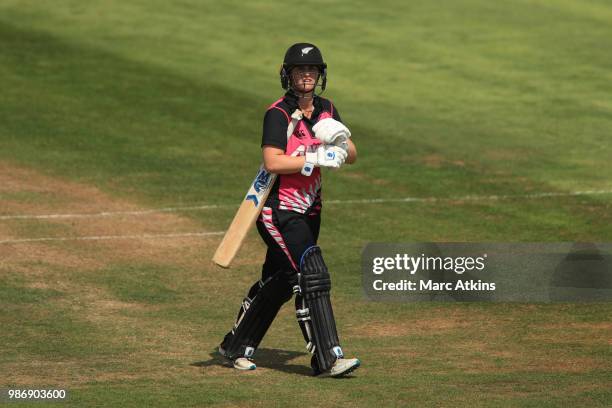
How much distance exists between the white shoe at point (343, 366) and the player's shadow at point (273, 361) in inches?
12.1

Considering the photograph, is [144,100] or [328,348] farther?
[144,100]

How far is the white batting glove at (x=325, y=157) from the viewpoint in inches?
421

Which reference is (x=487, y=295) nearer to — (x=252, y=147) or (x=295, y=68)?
(x=295, y=68)

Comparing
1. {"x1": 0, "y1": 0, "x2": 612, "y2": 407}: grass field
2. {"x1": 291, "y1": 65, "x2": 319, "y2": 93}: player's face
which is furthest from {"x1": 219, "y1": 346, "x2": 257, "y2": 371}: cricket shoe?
{"x1": 291, "y1": 65, "x2": 319, "y2": 93}: player's face

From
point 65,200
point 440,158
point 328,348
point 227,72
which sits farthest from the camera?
point 227,72

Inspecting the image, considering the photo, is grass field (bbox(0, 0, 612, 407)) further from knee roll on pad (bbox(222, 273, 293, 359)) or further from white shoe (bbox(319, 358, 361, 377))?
knee roll on pad (bbox(222, 273, 293, 359))

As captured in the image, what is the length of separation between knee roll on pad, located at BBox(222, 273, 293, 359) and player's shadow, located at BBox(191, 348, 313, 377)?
0.54ft

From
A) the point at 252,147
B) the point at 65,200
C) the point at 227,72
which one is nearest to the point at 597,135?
the point at 252,147

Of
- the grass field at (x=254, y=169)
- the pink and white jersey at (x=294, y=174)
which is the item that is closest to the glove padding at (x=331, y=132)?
the pink and white jersey at (x=294, y=174)

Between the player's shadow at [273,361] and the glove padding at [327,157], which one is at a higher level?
the glove padding at [327,157]

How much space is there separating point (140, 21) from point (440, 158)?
9870 mm

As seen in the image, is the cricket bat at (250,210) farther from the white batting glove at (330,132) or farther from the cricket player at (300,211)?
the white batting glove at (330,132)

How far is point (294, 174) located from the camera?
10992mm

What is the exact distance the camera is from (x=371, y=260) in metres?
15.4
